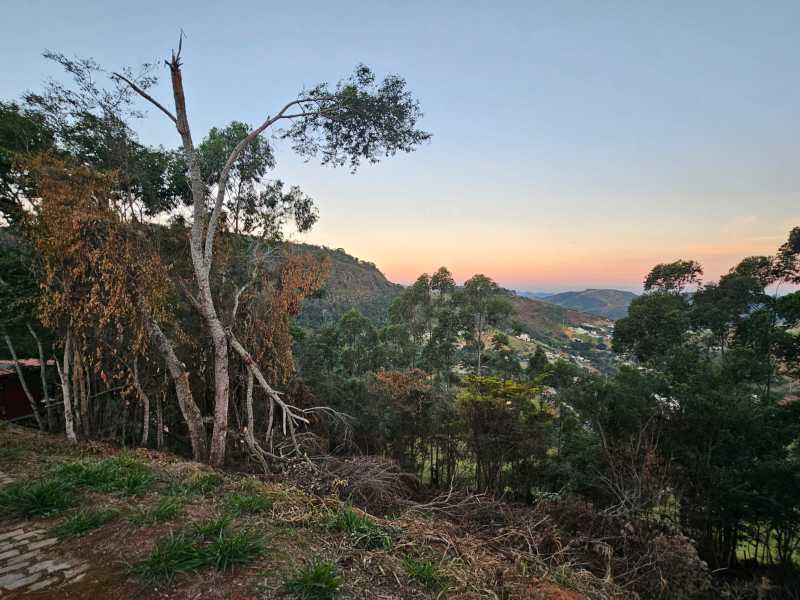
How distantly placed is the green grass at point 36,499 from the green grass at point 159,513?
0.77 meters

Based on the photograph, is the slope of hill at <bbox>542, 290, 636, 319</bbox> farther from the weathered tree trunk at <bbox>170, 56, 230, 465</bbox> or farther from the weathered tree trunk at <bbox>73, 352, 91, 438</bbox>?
the weathered tree trunk at <bbox>73, 352, 91, 438</bbox>

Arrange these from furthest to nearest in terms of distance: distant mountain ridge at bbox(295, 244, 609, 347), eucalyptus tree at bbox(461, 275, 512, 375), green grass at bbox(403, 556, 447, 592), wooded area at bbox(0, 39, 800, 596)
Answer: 1. distant mountain ridge at bbox(295, 244, 609, 347)
2. eucalyptus tree at bbox(461, 275, 512, 375)
3. wooded area at bbox(0, 39, 800, 596)
4. green grass at bbox(403, 556, 447, 592)

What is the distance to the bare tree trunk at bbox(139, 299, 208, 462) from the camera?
640 cm

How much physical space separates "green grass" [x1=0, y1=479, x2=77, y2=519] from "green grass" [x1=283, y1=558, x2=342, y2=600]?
2.39 meters

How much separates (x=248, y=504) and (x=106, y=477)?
1630mm

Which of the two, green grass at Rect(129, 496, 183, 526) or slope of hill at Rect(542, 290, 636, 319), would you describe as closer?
green grass at Rect(129, 496, 183, 526)

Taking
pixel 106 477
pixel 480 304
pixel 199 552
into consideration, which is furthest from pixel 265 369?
pixel 480 304

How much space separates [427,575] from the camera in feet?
8.63

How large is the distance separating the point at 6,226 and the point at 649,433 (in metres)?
15.1

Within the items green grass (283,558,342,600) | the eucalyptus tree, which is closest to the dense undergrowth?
green grass (283,558,342,600)

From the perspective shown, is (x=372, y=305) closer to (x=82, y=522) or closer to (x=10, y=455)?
(x=10, y=455)

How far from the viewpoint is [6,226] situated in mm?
6344

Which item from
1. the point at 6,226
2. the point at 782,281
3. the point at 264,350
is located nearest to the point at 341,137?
the point at 264,350

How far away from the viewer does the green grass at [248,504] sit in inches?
129
